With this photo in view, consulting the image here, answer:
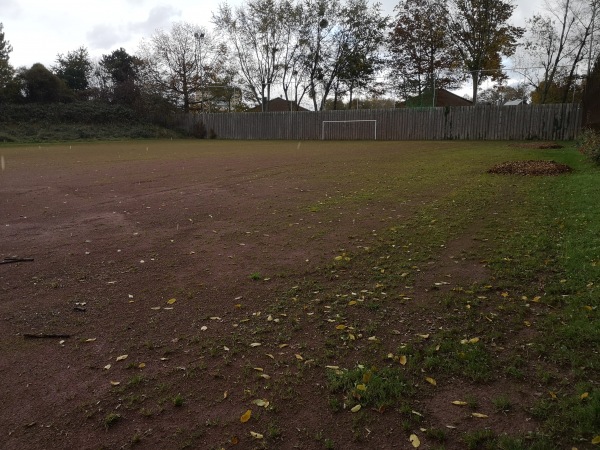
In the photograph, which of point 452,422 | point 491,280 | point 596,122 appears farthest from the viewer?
point 596,122

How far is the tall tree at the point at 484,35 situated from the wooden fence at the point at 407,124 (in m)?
5.33

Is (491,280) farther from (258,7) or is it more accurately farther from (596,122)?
(258,7)

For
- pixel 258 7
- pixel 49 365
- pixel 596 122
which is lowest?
pixel 49 365

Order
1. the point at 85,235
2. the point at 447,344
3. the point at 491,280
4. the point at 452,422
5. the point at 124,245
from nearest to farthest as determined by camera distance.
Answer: the point at 452,422, the point at 447,344, the point at 491,280, the point at 124,245, the point at 85,235

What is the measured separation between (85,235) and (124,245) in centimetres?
83

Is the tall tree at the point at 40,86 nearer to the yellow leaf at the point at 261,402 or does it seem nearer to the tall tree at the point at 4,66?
the tall tree at the point at 4,66

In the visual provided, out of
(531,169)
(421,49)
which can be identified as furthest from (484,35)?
(531,169)

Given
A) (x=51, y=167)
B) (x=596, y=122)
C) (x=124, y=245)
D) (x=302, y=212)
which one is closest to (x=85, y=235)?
(x=124, y=245)

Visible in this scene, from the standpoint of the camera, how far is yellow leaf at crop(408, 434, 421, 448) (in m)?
2.06

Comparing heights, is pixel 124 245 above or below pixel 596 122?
below

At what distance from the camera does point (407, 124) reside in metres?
29.1

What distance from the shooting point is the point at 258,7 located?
4134 cm

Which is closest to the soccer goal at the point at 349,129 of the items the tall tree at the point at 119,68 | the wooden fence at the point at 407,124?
the wooden fence at the point at 407,124

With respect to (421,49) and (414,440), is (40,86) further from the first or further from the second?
(414,440)
